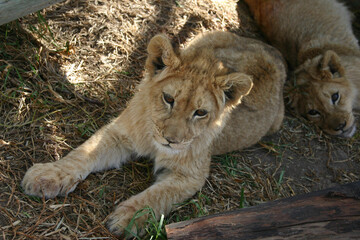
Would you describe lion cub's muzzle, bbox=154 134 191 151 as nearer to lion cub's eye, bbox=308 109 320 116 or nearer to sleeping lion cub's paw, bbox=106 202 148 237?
sleeping lion cub's paw, bbox=106 202 148 237

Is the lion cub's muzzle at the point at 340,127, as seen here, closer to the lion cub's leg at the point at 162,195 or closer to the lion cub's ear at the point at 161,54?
the lion cub's leg at the point at 162,195

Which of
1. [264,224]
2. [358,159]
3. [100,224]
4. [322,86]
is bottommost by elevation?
[358,159]

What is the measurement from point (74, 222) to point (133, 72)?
2144mm

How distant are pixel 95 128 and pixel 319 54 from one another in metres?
3.29

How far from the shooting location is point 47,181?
3.08m

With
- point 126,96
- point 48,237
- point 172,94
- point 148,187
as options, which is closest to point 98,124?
point 126,96

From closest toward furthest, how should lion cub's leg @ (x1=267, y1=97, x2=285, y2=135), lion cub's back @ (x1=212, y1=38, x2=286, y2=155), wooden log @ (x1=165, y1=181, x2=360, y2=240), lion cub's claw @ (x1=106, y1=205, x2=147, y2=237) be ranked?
wooden log @ (x1=165, y1=181, x2=360, y2=240)
lion cub's claw @ (x1=106, y1=205, x2=147, y2=237)
lion cub's back @ (x1=212, y1=38, x2=286, y2=155)
lion cub's leg @ (x1=267, y1=97, x2=285, y2=135)

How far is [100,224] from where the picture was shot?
2.99 meters

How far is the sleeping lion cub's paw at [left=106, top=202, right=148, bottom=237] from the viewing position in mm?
2992

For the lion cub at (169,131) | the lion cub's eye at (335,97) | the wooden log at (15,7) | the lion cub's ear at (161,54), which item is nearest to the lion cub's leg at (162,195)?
the lion cub at (169,131)

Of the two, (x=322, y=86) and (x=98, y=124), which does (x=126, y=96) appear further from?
Result: (x=322, y=86)

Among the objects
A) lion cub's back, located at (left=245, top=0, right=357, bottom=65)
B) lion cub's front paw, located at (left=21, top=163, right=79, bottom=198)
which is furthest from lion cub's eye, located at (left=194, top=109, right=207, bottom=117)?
lion cub's back, located at (left=245, top=0, right=357, bottom=65)

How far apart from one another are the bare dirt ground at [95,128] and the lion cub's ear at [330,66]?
681mm

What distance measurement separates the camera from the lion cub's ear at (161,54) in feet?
10.2
